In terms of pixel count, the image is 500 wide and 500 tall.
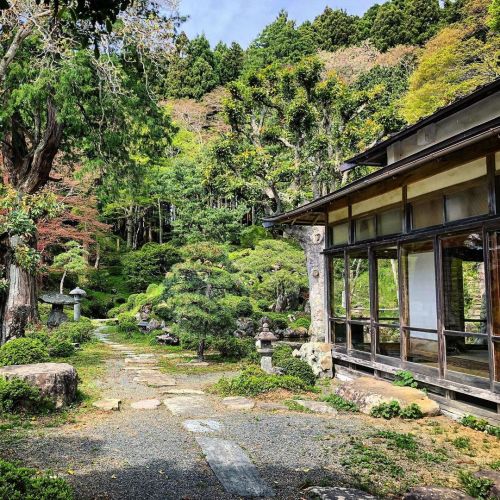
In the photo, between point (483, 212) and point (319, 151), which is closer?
point (483, 212)

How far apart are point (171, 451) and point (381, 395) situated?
3229mm

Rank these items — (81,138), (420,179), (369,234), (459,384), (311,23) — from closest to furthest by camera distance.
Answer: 1. (459,384)
2. (420,179)
3. (369,234)
4. (81,138)
5. (311,23)

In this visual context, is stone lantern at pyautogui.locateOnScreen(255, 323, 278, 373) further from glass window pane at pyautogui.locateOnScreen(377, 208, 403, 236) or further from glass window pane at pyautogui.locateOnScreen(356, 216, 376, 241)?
glass window pane at pyautogui.locateOnScreen(377, 208, 403, 236)

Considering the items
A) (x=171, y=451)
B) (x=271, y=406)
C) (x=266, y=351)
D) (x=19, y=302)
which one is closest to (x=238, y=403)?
(x=271, y=406)

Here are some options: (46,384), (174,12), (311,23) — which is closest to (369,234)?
(46,384)

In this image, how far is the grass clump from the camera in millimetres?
7441

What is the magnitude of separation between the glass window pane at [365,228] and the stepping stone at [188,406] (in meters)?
4.19

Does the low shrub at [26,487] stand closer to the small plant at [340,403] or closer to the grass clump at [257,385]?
the small plant at [340,403]

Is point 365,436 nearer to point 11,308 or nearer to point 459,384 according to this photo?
point 459,384

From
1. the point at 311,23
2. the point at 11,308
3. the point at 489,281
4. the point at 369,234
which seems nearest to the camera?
the point at 489,281

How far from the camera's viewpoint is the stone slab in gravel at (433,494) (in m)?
3.15

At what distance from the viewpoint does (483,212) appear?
5.68 m

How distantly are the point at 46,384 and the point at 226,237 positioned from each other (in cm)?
1993

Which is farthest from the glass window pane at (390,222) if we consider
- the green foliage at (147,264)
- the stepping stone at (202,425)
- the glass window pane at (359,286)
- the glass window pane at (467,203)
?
the green foliage at (147,264)
